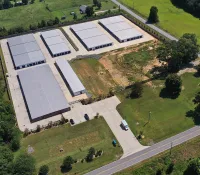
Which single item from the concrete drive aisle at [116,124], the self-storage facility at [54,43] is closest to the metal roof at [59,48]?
the self-storage facility at [54,43]

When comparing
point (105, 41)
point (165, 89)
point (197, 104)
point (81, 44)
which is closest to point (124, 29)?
point (105, 41)

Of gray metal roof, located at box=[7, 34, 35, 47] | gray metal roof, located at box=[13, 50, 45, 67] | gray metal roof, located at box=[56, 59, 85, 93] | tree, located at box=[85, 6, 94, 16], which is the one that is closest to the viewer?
gray metal roof, located at box=[56, 59, 85, 93]

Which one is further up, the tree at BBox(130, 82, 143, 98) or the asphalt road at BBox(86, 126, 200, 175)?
the tree at BBox(130, 82, 143, 98)

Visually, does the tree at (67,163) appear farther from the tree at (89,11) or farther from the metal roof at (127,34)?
the tree at (89,11)

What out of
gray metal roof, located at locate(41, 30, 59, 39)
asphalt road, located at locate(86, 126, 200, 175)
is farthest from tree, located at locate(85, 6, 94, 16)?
asphalt road, located at locate(86, 126, 200, 175)

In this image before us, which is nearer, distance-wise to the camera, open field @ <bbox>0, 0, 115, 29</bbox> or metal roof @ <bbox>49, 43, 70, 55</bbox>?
metal roof @ <bbox>49, 43, 70, 55</bbox>

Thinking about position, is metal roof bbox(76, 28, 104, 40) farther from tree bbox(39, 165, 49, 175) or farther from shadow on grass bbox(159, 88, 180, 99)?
tree bbox(39, 165, 49, 175)
